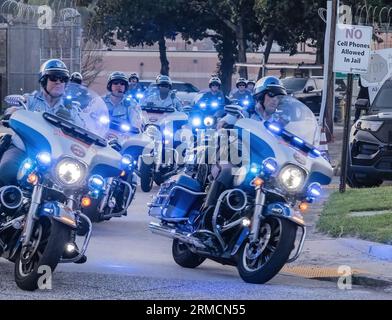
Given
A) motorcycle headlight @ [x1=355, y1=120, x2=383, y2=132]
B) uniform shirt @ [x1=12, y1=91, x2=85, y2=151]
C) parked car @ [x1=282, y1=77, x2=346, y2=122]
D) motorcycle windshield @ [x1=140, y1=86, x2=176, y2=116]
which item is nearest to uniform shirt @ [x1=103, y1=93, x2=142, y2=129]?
motorcycle windshield @ [x1=140, y1=86, x2=176, y2=116]

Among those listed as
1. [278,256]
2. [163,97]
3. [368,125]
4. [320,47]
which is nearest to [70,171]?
[278,256]

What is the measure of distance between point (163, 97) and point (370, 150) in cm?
395

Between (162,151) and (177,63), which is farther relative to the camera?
(177,63)

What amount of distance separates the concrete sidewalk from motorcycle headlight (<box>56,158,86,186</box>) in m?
2.80

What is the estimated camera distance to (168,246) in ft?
39.3

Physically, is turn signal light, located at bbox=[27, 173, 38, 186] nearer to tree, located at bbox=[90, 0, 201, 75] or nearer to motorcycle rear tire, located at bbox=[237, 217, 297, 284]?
motorcycle rear tire, located at bbox=[237, 217, 297, 284]

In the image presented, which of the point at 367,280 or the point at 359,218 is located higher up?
the point at 367,280

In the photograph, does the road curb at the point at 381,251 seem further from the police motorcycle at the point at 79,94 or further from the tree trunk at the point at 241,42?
the tree trunk at the point at 241,42

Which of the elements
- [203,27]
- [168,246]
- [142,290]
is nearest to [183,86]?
[203,27]

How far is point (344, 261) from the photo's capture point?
11.0 m

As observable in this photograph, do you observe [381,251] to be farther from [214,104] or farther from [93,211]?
[214,104]

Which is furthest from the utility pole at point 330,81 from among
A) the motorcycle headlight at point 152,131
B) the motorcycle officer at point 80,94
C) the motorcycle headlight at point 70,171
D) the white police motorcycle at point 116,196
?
the motorcycle headlight at point 70,171

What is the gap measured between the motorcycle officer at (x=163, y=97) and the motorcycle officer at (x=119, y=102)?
15.2ft

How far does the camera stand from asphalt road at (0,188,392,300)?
341 inches
